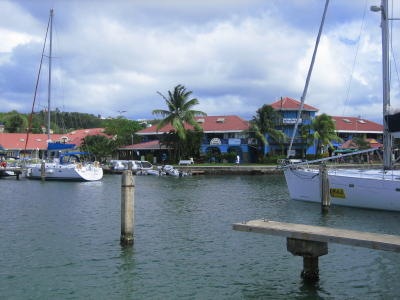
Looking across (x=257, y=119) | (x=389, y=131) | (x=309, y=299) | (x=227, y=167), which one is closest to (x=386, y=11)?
(x=389, y=131)

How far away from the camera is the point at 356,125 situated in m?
75.1

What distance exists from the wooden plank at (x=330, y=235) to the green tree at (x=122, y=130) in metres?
67.0

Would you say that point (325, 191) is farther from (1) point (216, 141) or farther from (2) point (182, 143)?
(1) point (216, 141)

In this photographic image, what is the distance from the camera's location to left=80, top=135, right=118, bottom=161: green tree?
7181 cm

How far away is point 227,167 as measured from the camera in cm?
6000

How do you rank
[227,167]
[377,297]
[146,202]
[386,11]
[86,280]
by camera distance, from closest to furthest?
1. [377,297]
2. [86,280]
3. [386,11]
4. [146,202]
5. [227,167]

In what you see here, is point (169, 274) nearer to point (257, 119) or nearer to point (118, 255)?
point (118, 255)

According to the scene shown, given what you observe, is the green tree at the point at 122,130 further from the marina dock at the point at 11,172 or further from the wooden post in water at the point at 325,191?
the wooden post in water at the point at 325,191

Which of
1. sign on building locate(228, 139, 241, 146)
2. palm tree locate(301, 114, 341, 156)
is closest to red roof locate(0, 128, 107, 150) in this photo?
sign on building locate(228, 139, 241, 146)

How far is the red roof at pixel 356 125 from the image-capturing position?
73125 millimetres

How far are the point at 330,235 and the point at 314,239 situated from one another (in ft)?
1.27

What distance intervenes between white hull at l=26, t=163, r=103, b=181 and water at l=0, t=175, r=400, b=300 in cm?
2172

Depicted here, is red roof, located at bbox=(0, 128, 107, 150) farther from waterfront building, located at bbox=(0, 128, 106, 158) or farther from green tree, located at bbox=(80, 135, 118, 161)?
green tree, located at bbox=(80, 135, 118, 161)

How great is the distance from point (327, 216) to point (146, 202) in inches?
449
